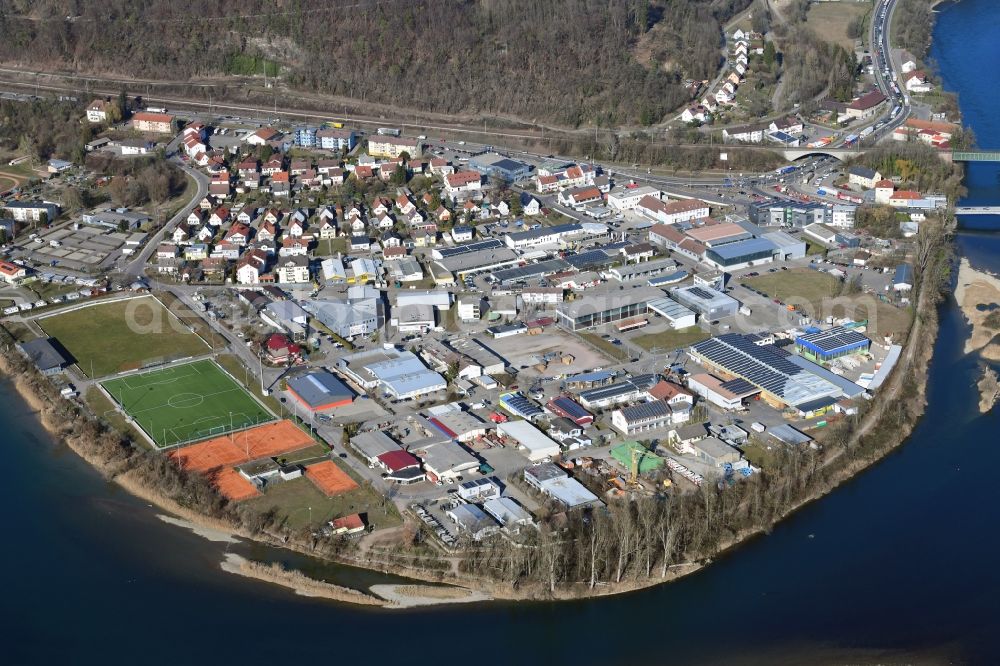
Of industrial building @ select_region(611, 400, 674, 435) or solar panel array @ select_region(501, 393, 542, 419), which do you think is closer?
industrial building @ select_region(611, 400, 674, 435)

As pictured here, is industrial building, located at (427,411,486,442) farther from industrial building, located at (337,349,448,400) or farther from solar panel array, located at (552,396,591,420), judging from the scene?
solar panel array, located at (552,396,591,420)

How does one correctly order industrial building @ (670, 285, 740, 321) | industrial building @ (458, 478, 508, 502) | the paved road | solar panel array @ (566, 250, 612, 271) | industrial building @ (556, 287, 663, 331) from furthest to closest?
the paved road → solar panel array @ (566, 250, 612, 271) → industrial building @ (670, 285, 740, 321) → industrial building @ (556, 287, 663, 331) → industrial building @ (458, 478, 508, 502)

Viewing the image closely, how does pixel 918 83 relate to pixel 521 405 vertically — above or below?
above

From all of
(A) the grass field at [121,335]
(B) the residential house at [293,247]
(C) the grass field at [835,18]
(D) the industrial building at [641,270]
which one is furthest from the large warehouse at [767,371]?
(C) the grass field at [835,18]

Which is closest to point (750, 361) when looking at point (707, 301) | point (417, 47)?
point (707, 301)

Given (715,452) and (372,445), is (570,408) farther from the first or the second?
(372,445)

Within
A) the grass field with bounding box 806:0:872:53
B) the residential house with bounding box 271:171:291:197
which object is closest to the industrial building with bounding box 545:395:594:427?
the residential house with bounding box 271:171:291:197
